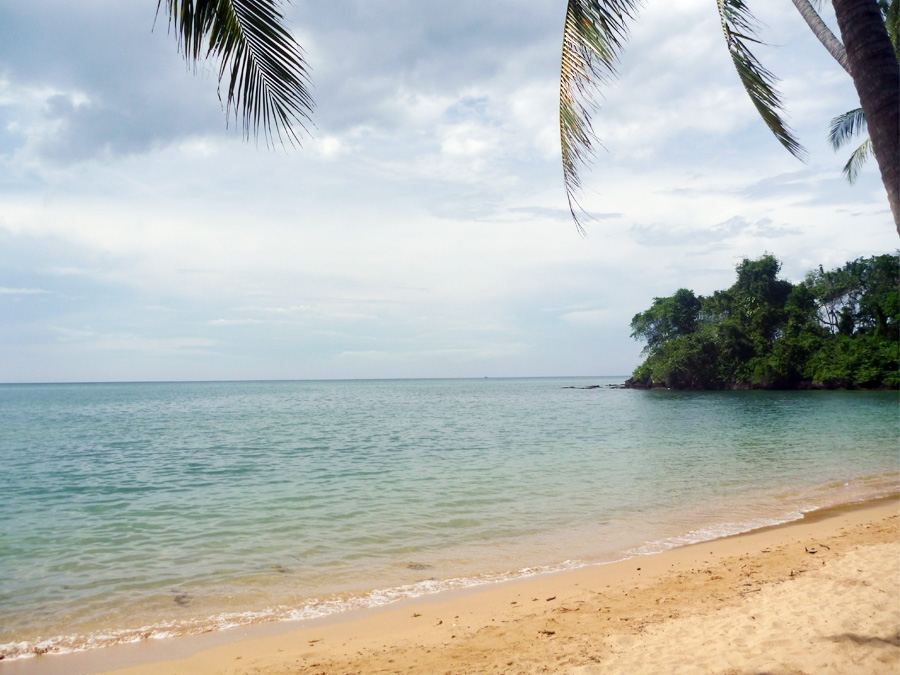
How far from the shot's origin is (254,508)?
1176 centimetres

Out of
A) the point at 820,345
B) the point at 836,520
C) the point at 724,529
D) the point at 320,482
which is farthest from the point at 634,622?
the point at 820,345

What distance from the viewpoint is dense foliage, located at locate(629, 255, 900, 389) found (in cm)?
5434

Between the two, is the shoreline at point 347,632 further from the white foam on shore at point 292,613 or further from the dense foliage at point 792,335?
the dense foliage at point 792,335

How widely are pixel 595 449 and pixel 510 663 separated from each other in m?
16.4

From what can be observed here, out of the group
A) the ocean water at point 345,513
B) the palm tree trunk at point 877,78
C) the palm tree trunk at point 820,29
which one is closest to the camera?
the palm tree trunk at point 877,78

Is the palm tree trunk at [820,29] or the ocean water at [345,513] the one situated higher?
the palm tree trunk at [820,29]

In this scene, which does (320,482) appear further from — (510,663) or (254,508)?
(510,663)

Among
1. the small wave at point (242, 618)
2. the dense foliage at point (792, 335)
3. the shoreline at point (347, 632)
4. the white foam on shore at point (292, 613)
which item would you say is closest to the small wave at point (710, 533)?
the white foam on shore at point (292, 613)

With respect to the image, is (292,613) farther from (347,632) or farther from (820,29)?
(820,29)

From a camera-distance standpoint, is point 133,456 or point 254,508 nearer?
point 254,508

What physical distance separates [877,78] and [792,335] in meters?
66.2

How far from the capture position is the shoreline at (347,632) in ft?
17.3

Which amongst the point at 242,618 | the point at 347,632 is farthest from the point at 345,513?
the point at 347,632

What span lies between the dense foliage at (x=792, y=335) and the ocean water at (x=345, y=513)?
123ft
